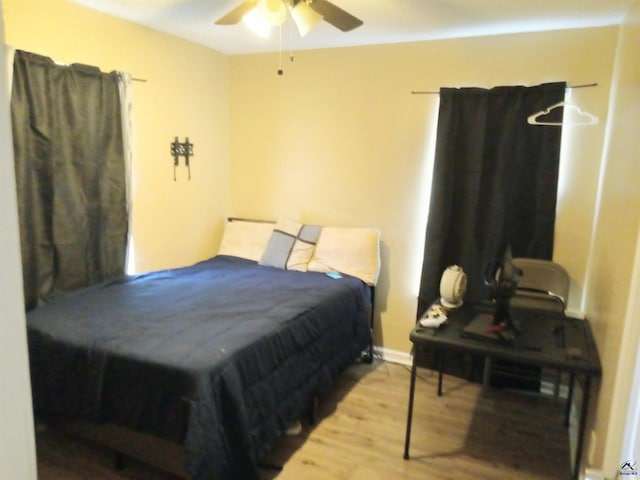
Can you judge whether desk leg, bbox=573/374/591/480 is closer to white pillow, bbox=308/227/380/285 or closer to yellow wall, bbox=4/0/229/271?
white pillow, bbox=308/227/380/285

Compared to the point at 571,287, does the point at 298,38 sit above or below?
above

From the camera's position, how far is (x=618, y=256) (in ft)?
6.15

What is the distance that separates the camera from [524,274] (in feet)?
9.51

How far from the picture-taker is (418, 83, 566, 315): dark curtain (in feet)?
9.45

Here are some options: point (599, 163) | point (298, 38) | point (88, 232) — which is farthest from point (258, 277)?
point (599, 163)

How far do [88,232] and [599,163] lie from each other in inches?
126

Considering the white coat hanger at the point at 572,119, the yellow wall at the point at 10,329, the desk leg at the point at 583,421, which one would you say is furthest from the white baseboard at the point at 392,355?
the yellow wall at the point at 10,329

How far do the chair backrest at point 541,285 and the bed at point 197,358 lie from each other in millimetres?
1122

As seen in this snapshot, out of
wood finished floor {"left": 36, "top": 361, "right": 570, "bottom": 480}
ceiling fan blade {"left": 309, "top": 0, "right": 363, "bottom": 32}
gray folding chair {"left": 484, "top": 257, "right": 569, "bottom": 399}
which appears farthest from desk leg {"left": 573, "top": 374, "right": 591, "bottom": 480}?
ceiling fan blade {"left": 309, "top": 0, "right": 363, "bottom": 32}

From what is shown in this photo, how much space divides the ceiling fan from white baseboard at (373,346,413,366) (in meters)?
2.37

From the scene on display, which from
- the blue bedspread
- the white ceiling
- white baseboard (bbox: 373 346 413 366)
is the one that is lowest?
white baseboard (bbox: 373 346 413 366)

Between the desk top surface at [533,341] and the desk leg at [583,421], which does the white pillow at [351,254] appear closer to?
the desk top surface at [533,341]

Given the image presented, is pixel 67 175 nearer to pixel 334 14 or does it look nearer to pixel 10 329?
pixel 334 14

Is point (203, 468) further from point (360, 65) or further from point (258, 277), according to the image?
point (360, 65)
